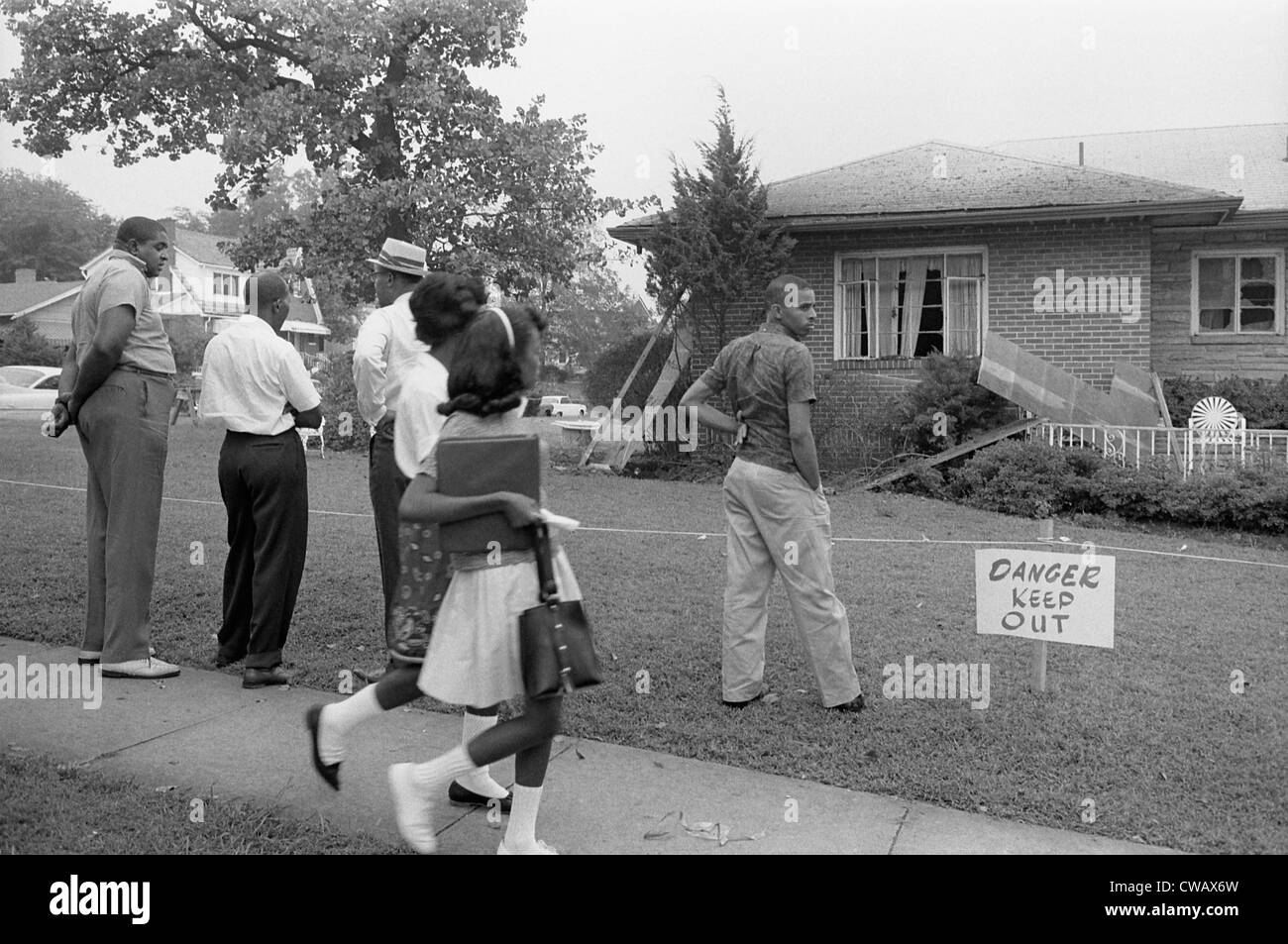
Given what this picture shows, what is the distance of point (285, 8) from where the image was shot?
17.8 m

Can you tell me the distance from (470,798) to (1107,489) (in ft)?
29.2

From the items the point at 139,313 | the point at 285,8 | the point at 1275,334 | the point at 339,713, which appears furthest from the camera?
the point at 285,8

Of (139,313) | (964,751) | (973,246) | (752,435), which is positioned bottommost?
(964,751)

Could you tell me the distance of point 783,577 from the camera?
5113 mm

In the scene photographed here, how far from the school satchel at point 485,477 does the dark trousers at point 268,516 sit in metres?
2.48

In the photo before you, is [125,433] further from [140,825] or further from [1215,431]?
[1215,431]

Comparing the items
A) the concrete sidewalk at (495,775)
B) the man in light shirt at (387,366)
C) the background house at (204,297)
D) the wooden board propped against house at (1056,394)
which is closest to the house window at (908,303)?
the wooden board propped against house at (1056,394)

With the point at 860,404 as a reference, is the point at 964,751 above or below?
below

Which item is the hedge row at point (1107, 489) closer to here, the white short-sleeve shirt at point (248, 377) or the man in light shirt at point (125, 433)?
the white short-sleeve shirt at point (248, 377)

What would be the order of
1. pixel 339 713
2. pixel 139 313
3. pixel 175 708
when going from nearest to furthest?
pixel 339 713, pixel 175 708, pixel 139 313

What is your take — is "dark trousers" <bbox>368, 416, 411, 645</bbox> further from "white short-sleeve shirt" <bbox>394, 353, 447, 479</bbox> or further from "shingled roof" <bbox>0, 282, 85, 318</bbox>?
"shingled roof" <bbox>0, 282, 85, 318</bbox>

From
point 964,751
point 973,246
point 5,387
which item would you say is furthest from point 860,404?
point 5,387

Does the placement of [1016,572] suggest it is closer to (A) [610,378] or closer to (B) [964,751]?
(B) [964,751]
